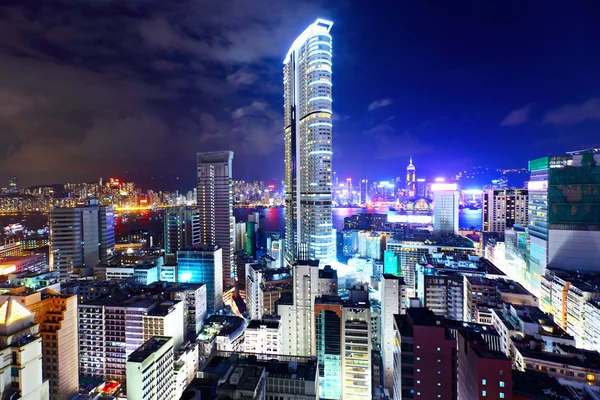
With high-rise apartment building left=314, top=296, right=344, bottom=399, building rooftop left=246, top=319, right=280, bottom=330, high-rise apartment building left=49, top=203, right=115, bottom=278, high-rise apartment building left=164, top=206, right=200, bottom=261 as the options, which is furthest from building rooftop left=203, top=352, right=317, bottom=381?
high-rise apartment building left=164, top=206, right=200, bottom=261

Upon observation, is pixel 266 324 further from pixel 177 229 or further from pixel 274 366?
pixel 177 229

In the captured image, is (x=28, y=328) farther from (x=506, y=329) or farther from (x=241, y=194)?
(x=241, y=194)

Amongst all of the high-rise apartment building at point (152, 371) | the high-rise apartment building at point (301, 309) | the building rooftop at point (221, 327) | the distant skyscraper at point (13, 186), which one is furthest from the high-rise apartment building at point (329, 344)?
the distant skyscraper at point (13, 186)

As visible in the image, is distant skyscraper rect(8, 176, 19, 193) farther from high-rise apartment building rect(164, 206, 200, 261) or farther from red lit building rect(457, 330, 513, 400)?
red lit building rect(457, 330, 513, 400)

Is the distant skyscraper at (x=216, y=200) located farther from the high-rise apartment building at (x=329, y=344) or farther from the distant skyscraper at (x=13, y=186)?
the distant skyscraper at (x=13, y=186)

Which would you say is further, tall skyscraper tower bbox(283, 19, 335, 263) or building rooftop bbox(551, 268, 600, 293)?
tall skyscraper tower bbox(283, 19, 335, 263)

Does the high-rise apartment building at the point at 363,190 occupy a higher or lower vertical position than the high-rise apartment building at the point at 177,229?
higher

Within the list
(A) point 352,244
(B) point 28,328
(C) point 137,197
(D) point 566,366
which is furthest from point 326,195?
(C) point 137,197
